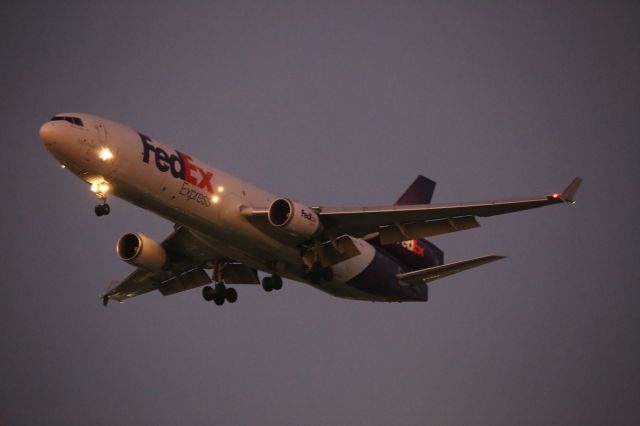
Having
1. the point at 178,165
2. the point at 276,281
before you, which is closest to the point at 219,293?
the point at 276,281

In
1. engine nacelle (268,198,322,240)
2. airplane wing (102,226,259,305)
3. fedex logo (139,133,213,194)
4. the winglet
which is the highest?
fedex logo (139,133,213,194)

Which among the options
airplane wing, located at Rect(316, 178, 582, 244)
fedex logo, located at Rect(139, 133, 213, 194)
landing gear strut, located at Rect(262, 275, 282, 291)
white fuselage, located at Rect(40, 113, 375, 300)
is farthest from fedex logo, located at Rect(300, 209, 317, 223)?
landing gear strut, located at Rect(262, 275, 282, 291)

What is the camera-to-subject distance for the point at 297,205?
32625mm

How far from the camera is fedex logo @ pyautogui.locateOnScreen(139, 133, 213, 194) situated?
31.3 metres

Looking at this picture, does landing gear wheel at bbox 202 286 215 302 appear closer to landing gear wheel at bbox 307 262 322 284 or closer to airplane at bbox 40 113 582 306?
airplane at bbox 40 113 582 306

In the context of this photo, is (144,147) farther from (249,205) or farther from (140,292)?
(140,292)

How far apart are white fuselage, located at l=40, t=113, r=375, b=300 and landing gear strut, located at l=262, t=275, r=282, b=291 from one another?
5.81 feet

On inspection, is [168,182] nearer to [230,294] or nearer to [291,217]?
[291,217]

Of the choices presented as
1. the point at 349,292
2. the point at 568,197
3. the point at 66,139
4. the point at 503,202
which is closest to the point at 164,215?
the point at 66,139

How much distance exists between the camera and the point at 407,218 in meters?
33.7

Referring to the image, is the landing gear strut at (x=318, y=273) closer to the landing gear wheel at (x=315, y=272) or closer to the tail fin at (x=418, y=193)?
the landing gear wheel at (x=315, y=272)

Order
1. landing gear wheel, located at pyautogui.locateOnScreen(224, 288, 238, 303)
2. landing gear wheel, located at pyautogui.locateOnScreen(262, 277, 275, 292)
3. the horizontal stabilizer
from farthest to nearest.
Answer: landing gear wheel, located at pyautogui.locateOnScreen(224, 288, 238, 303) < landing gear wheel, located at pyautogui.locateOnScreen(262, 277, 275, 292) < the horizontal stabilizer

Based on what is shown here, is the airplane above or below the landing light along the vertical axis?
below

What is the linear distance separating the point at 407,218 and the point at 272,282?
281 inches
